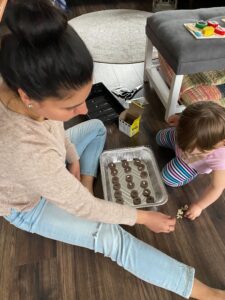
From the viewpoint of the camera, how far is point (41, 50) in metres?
0.50

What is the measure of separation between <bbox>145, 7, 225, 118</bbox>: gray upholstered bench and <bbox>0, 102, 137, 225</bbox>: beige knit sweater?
0.67 meters

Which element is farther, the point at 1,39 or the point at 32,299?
the point at 32,299

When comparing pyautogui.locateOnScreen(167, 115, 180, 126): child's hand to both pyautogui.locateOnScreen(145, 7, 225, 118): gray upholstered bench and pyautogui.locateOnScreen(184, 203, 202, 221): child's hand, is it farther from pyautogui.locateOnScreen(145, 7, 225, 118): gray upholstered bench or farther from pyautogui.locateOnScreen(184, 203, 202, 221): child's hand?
pyautogui.locateOnScreen(184, 203, 202, 221): child's hand

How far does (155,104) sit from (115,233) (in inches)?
35.7

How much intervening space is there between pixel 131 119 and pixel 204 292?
80 cm

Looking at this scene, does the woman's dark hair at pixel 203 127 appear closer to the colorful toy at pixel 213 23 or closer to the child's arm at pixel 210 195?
the child's arm at pixel 210 195

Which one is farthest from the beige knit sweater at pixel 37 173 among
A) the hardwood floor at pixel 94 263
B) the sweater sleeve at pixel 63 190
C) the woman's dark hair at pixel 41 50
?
the hardwood floor at pixel 94 263

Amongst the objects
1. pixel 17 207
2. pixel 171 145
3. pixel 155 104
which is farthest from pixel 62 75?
pixel 155 104

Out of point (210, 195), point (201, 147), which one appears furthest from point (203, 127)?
point (210, 195)

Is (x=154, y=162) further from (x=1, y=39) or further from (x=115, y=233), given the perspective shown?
(x=1, y=39)

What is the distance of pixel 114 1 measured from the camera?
279 cm

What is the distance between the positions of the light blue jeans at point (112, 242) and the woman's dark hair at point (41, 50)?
450mm

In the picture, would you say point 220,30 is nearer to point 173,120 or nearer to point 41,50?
point 173,120

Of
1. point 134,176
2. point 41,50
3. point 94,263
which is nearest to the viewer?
point 41,50
